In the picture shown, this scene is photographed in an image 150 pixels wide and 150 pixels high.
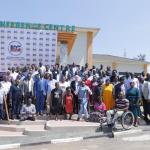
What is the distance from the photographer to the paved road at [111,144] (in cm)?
1258

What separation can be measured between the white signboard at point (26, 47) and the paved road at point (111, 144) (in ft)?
23.3

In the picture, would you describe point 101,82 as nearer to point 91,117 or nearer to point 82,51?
point 91,117

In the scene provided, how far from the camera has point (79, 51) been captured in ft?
91.0

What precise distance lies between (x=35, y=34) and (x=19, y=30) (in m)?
0.80

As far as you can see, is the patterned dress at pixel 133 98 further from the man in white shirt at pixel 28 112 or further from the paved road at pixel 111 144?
the man in white shirt at pixel 28 112

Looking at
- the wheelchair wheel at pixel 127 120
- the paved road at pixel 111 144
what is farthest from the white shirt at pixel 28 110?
the wheelchair wheel at pixel 127 120

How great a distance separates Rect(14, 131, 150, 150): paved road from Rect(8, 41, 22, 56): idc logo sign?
7409mm

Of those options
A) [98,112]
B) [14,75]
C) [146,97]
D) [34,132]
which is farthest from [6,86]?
[146,97]

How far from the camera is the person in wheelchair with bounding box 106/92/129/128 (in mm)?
15047

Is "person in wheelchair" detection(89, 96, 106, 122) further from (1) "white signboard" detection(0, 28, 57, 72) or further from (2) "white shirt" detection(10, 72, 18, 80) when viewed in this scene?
(1) "white signboard" detection(0, 28, 57, 72)

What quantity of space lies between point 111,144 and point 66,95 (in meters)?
4.27

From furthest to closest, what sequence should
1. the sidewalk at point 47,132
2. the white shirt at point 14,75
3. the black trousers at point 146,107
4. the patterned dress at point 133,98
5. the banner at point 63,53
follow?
the banner at point 63,53 < the white shirt at point 14,75 < the black trousers at point 146,107 < the patterned dress at point 133,98 < the sidewalk at point 47,132

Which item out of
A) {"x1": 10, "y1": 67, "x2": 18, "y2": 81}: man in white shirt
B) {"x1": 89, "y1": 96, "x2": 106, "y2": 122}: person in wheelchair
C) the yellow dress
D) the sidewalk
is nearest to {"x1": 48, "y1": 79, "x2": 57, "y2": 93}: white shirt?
{"x1": 10, "y1": 67, "x2": 18, "y2": 81}: man in white shirt

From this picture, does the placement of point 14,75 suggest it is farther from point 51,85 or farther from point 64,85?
point 64,85
